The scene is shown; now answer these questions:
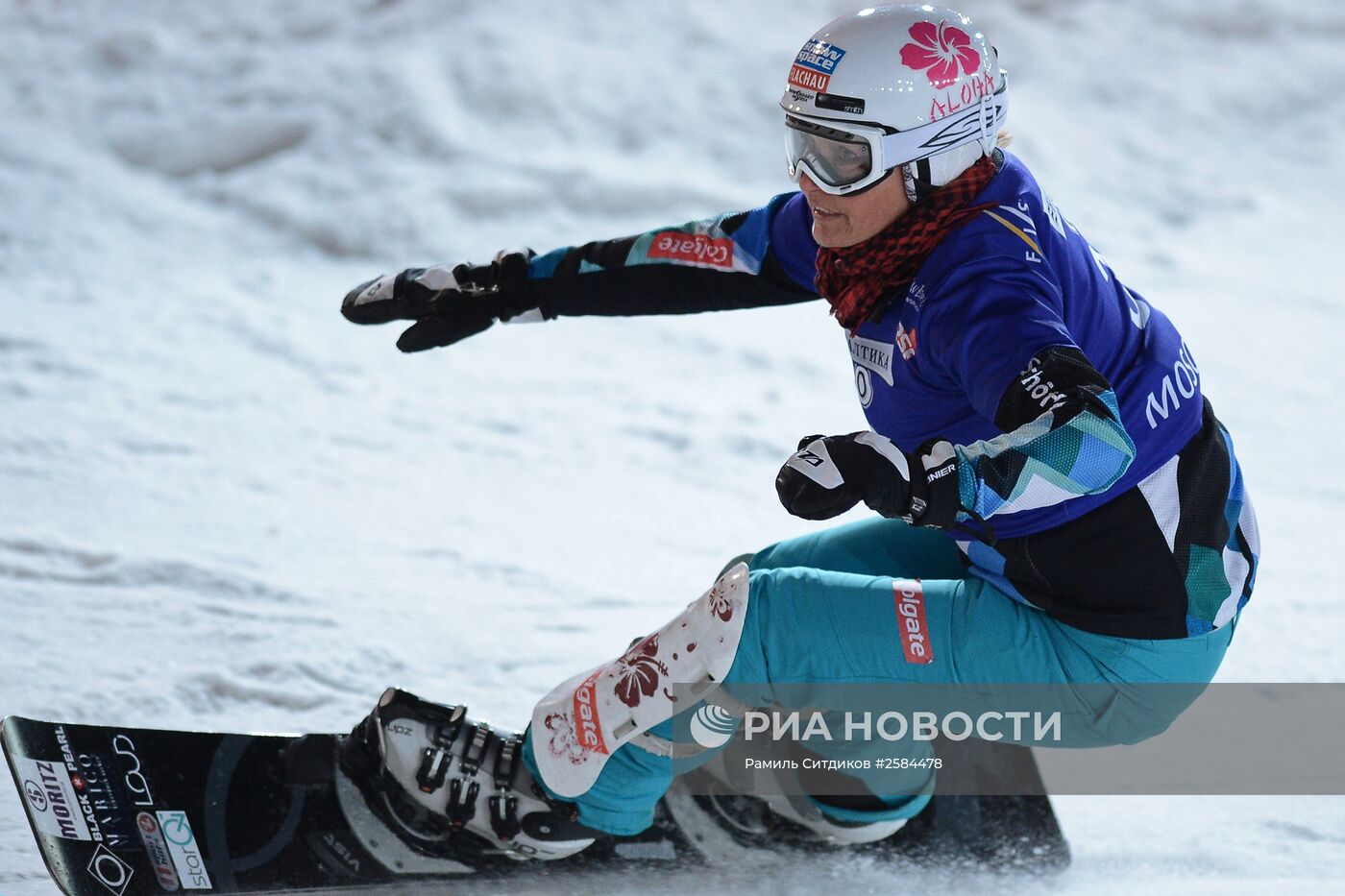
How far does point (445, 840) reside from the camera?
252 centimetres

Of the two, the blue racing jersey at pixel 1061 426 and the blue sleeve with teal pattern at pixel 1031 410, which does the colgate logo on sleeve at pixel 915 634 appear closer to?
the blue racing jersey at pixel 1061 426

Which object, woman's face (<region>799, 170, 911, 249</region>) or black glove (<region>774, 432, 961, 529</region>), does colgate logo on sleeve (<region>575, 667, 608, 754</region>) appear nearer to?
black glove (<region>774, 432, 961, 529</region>)

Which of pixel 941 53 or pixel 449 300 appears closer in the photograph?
pixel 941 53

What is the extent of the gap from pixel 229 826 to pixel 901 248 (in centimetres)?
152

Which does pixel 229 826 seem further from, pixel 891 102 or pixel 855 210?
pixel 891 102

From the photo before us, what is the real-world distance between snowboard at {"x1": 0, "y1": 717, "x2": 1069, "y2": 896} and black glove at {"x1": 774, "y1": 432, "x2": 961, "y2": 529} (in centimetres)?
102

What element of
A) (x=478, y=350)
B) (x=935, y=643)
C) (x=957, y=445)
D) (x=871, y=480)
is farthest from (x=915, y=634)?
(x=478, y=350)

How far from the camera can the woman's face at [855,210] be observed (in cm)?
221

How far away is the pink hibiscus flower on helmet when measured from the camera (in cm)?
219

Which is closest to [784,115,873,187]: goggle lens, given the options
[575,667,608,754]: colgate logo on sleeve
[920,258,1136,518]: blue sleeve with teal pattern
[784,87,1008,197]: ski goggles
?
[784,87,1008,197]: ski goggles

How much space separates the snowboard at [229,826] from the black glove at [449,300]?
0.79 metres

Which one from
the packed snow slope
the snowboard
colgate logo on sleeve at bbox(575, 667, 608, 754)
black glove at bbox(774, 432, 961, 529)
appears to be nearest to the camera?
black glove at bbox(774, 432, 961, 529)

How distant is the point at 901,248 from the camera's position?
216cm

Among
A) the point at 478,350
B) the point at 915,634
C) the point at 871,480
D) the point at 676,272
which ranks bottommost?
the point at 478,350
